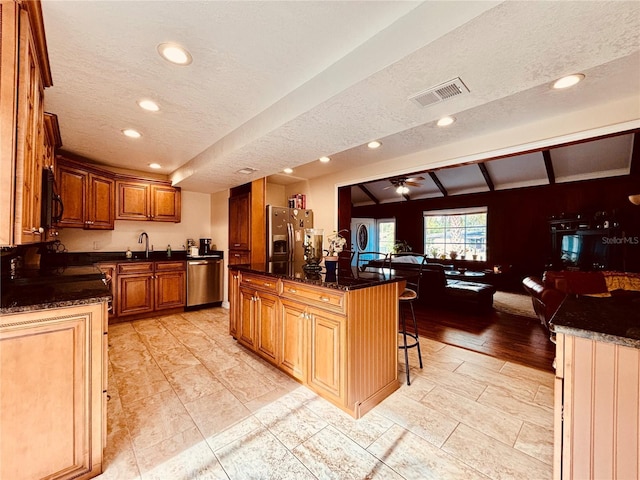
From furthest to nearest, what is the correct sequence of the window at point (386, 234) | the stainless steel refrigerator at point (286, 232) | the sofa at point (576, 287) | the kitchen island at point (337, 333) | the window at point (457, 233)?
the window at point (386, 234), the window at point (457, 233), the stainless steel refrigerator at point (286, 232), the sofa at point (576, 287), the kitchen island at point (337, 333)

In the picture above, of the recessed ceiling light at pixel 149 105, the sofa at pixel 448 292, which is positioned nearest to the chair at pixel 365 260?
the sofa at pixel 448 292

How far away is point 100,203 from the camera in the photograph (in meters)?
3.89

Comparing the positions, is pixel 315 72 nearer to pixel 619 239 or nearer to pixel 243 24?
pixel 243 24

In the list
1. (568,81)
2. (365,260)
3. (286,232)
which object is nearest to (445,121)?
(568,81)

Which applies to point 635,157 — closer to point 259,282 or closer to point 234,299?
Result: point 259,282

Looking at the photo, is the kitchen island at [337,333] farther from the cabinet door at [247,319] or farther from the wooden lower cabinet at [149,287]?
the wooden lower cabinet at [149,287]

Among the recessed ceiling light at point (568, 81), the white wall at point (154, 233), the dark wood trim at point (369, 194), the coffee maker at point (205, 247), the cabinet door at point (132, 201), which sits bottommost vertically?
the coffee maker at point (205, 247)

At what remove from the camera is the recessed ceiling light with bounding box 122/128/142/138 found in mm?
2877

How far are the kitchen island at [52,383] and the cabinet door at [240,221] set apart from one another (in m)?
2.83

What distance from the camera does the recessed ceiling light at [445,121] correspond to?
2.71m

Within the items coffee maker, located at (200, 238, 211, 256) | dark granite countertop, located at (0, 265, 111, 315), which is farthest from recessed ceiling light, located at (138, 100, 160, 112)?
coffee maker, located at (200, 238, 211, 256)

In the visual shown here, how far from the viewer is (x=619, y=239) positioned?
533 cm

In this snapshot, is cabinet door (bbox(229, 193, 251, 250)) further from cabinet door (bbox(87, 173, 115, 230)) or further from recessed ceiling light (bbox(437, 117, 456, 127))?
recessed ceiling light (bbox(437, 117, 456, 127))

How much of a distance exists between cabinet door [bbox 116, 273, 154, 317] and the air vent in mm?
4445
